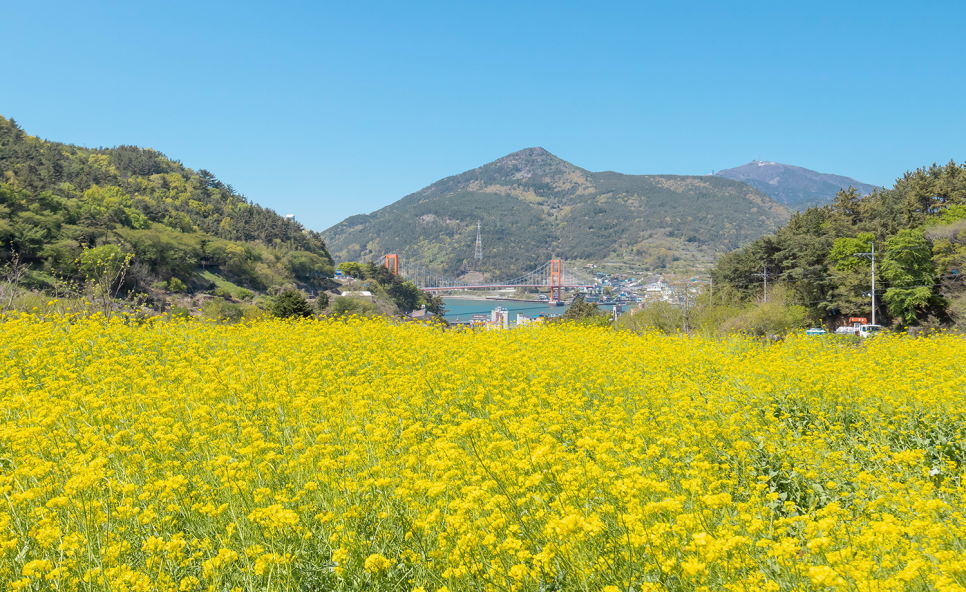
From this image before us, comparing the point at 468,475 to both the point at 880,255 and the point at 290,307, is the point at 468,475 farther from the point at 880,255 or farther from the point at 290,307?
the point at 880,255

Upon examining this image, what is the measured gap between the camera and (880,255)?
1457 inches

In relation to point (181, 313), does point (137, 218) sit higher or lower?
higher

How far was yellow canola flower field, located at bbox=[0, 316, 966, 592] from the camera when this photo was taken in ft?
8.07

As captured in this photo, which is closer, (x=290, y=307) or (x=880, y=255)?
(x=290, y=307)

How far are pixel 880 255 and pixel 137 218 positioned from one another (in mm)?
77195

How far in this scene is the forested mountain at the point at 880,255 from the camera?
32.6 meters

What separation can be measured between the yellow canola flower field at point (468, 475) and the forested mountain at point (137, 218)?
2640cm

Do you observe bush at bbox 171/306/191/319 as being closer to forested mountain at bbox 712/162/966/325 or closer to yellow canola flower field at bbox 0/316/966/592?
yellow canola flower field at bbox 0/316/966/592

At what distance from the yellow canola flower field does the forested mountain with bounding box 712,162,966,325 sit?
32.1 metres

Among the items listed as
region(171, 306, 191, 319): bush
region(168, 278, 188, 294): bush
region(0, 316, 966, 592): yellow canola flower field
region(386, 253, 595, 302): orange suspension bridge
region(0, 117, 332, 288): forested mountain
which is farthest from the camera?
region(386, 253, 595, 302): orange suspension bridge

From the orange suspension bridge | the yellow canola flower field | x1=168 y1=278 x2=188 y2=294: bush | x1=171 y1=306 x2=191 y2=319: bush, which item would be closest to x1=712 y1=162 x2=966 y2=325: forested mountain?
the yellow canola flower field

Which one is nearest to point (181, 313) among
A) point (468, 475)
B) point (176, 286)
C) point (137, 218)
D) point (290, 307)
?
point (290, 307)

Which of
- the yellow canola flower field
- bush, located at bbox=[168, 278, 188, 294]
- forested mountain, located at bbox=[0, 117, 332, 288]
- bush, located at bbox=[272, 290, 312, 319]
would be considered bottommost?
the yellow canola flower field

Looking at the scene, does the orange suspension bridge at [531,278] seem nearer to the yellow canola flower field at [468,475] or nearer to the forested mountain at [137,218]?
the forested mountain at [137,218]
